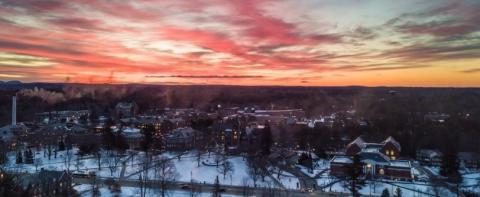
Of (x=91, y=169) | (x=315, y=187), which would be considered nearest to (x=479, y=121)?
(x=315, y=187)

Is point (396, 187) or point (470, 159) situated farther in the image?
point (470, 159)

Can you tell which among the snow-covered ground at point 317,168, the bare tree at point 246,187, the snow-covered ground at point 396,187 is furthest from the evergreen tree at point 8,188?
the snow-covered ground at point 317,168

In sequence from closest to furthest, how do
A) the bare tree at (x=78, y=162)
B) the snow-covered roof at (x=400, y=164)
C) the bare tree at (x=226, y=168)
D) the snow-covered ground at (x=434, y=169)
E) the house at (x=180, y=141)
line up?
the snow-covered roof at (x=400, y=164) → the bare tree at (x=226, y=168) → the snow-covered ground at (x=434, y=169) → the bare tree at (x=78, y=162) → the house at (x=180, y=141)

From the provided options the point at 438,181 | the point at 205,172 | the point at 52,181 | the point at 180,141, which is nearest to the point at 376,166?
the point at 438,181

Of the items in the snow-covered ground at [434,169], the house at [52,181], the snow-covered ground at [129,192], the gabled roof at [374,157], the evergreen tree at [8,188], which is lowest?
the snow-covered ground at [129,192]

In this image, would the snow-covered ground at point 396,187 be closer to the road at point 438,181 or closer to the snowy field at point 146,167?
the road at point 438,181

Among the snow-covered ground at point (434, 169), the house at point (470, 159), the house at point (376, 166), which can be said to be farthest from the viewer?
the house at point (470, 159)

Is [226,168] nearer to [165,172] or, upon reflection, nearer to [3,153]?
[165,172]
